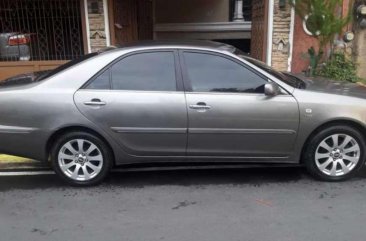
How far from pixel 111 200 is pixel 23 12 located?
19.7ft

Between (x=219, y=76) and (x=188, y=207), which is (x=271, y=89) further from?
(x=188, y=207)

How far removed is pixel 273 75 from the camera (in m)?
5.03

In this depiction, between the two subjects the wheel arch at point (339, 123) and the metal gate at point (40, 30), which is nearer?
the wheel arch at point (339, 123)

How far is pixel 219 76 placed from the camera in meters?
4.93

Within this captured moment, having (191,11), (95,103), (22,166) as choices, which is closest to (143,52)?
(95,103)

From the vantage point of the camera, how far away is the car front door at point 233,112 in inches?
190

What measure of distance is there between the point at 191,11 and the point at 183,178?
10.2 metres

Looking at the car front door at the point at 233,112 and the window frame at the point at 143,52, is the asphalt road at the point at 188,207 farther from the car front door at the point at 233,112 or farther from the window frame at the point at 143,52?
the window frame at the point at 143,52

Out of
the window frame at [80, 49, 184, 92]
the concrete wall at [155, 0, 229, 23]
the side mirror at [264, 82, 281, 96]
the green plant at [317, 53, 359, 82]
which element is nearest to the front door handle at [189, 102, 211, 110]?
the window frame at [80, 49, 184, 92]

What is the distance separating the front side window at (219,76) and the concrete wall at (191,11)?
9791mm

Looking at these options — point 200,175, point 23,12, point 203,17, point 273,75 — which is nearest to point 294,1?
point 273,75

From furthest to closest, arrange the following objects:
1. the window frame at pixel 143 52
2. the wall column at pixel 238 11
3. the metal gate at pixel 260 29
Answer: the wall column at pixel 238 11, the metal gate at pixel 260 29, the window frame at pixel 143 52

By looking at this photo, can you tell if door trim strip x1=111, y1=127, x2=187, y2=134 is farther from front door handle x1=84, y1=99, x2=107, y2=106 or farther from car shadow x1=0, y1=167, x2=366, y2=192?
car shadow x1=0, y1=167, x2=366, y2=192

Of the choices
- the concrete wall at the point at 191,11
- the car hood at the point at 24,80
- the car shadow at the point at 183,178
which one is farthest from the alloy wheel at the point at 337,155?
the concrete wall at the point at 191,11
